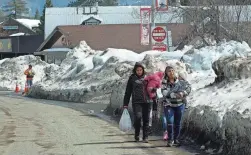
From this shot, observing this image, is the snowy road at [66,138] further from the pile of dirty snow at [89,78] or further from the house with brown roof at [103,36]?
the house with brown roof at [103,36]

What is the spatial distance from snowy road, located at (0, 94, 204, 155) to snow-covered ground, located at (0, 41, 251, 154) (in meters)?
1.02

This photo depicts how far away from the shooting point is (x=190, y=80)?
16.9 meters

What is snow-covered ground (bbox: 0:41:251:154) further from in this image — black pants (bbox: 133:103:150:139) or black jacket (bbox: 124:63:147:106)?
black jacket (bbox: 124:63:147:106)

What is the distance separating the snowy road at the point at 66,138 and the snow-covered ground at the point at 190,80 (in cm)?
102

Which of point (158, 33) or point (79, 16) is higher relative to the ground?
point (79, 16)

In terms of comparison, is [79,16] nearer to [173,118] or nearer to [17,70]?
[17,70]

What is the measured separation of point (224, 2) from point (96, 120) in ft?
41.5

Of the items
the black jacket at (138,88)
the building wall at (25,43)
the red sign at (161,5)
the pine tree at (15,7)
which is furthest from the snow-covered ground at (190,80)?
the pine tree at (15,7)

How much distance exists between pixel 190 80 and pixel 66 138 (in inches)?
242

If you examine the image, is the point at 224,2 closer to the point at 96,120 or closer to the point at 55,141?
the point at 96,120

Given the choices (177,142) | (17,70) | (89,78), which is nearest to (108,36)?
(17,70)

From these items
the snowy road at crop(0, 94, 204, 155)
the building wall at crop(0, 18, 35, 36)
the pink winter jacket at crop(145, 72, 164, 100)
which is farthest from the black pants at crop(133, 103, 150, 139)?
the building wall at crop(0, 18, 35, 36)

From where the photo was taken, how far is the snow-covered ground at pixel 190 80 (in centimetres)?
984

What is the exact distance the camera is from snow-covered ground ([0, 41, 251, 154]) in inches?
388
